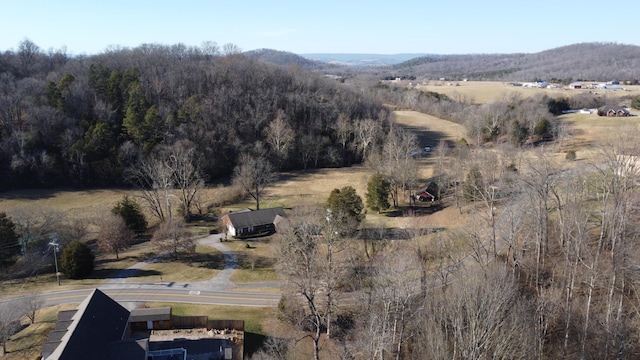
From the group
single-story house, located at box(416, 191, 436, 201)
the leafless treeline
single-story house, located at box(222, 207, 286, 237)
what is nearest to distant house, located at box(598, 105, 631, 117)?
the leafless treeline

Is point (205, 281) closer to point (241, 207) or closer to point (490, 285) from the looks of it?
point (241, 207)

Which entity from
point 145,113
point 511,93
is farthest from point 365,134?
point 511,93

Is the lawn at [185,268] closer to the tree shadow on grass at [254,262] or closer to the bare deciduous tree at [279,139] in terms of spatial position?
the tree shadow on grass at [254,262]

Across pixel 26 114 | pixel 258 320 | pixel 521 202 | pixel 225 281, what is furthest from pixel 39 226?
pixel 521 202

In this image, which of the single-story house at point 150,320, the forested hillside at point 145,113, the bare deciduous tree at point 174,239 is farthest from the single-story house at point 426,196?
the single-story house at point 150,320

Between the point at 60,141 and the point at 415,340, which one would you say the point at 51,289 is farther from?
the point at 60,141

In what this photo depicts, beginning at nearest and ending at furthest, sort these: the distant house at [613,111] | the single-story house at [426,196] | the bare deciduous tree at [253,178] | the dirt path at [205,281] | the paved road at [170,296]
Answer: the paved road at [170,296] → the dirt path at [205,281] → the single-story house at [426,196] → the bare deciduous tree at [253,178] → the distant house at [613,111]
